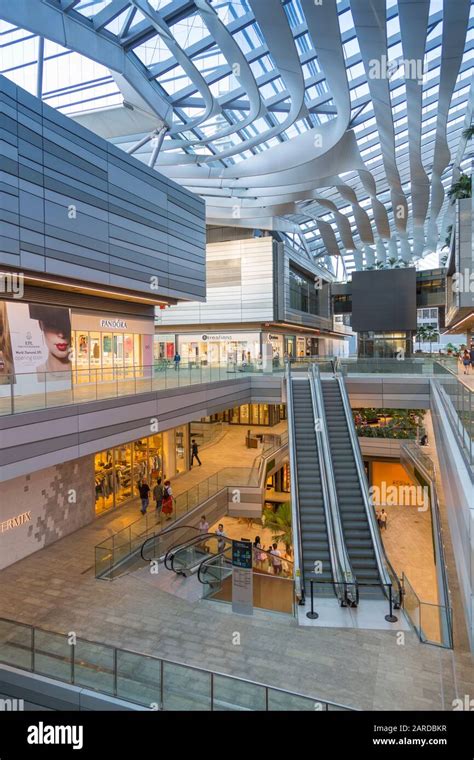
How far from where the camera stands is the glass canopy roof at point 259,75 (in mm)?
11609

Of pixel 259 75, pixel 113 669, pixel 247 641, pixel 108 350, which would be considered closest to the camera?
pixel 113 669

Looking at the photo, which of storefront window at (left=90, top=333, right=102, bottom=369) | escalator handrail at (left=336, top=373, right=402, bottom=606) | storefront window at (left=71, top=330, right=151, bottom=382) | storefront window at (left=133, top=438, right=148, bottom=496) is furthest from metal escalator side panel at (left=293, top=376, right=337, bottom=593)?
storefront window at (left=90, top=333, right=102, bottom=369)

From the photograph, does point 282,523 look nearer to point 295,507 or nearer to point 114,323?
point 295,507

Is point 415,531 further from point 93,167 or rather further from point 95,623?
point 93,167

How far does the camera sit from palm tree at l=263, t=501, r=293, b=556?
14594 millimetres

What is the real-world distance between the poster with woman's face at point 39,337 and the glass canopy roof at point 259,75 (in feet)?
22.5

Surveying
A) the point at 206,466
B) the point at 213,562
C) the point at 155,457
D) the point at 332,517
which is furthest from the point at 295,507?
the point at 206,466

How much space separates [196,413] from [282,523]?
482cm

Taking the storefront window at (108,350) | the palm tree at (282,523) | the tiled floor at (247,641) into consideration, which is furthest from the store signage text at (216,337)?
the tiled floor at (247,641)

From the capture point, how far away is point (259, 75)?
53.9 feet

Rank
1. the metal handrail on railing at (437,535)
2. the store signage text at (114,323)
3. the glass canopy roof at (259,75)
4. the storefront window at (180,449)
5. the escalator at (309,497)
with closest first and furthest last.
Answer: the metal handrail on railing at (437,535)
the escalator at (309,497)
the glass canopy roof at (259,75)
the store signage text at (114,323)
the storefront window at (180,449)

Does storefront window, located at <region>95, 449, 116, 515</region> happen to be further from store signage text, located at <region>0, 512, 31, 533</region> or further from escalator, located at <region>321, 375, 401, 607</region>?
escalator, located at <region>321, 375, 401, 607</region>

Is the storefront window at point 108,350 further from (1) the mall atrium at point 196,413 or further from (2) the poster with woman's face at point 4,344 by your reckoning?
(2) the poster with woman's face at point 4,344

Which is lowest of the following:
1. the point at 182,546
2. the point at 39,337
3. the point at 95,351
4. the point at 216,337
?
the point at 182,546
